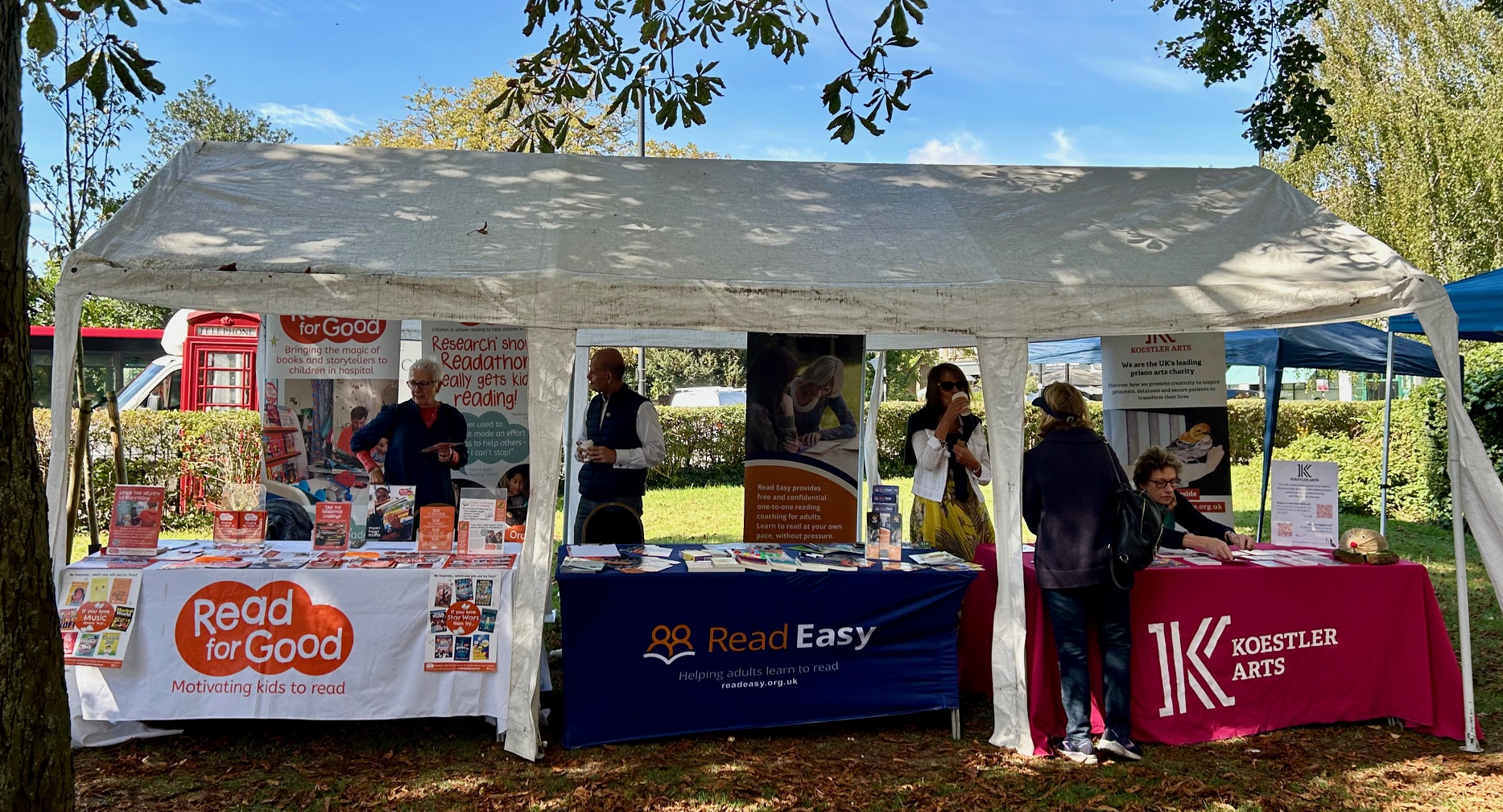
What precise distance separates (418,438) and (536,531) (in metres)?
1.80

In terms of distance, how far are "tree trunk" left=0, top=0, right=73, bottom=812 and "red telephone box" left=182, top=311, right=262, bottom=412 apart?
10858 millimetres

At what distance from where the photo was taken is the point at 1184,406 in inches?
221

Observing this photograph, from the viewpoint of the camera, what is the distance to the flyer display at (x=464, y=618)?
401 centimetres

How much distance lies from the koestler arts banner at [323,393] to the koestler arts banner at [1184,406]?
426 cm

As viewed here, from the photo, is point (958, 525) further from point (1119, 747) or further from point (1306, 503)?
point (1306, 503)

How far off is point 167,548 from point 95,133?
4.78 m

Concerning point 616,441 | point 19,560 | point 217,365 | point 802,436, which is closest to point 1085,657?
point 802,436

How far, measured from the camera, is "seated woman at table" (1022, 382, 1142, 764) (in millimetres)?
4012

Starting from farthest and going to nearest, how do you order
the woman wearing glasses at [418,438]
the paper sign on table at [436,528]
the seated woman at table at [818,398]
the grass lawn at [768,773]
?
the seated woman at table at [818,398] → the woman wearing glasses at [418,438] → the paper sign on table at [436,528] → the grass lawn at [768,773]

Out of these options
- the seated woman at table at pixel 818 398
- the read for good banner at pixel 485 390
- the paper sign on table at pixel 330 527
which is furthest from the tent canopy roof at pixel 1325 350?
the paper sign on table at pixel 330 527

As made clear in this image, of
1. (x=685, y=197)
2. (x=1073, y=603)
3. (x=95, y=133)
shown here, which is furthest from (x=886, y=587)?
(x=95, y=133)

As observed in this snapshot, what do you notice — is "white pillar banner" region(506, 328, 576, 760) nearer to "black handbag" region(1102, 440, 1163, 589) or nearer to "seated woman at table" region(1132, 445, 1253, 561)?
"black handbag" region(1102, 440, 1163, 589)

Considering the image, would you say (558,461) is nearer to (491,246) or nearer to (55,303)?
(491,246)

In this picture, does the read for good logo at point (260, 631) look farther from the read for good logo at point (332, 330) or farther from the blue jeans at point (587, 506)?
the read for good logo at point (332, 330)
